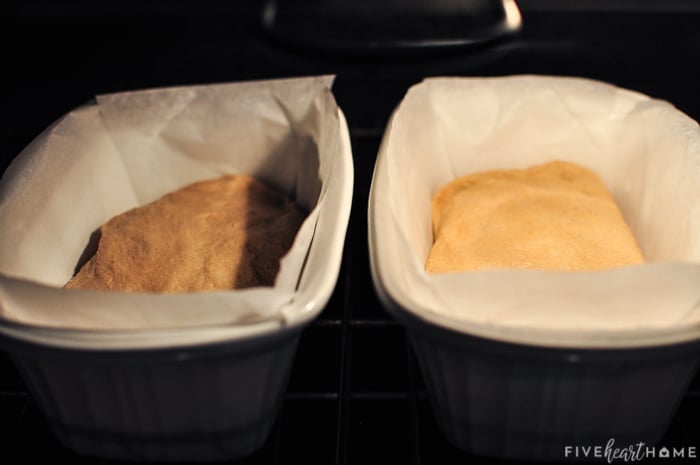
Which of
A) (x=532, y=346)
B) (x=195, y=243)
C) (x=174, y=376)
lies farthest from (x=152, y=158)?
(x=532, y=346)

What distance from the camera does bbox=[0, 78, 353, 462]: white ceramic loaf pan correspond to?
1.64 ft

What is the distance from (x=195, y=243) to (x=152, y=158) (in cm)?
16

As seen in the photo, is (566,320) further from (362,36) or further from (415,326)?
(362,36)

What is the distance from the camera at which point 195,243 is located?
0.73 metres

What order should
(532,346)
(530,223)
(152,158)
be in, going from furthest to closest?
(152,158), (530,223), (532,346)

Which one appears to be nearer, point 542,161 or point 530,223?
point 530,223

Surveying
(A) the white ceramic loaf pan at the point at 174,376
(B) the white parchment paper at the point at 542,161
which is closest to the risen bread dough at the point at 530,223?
(B) the white parchment paper at the point at 542,161

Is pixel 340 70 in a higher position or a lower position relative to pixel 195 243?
higher

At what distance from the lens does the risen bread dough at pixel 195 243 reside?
0.69 metres

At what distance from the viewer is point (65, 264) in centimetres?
72

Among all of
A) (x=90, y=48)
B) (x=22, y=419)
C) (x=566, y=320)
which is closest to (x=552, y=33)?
(x=566, y=320)

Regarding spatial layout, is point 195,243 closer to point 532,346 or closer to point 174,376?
point 174,376

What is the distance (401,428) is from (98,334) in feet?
0.97

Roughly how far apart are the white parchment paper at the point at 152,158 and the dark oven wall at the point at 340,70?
0.05 m
